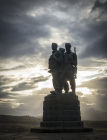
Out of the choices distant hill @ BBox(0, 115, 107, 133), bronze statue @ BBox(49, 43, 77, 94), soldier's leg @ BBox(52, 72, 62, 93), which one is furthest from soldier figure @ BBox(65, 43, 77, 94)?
distant hill @ BBox(0, 115, 107, 133)

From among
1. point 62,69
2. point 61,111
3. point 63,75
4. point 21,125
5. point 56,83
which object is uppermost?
point 62,69

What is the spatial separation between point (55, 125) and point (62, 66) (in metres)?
3.70

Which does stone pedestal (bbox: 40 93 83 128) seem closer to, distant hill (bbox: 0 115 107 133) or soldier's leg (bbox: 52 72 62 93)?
soldier's leg (bbox: 52 72 62 93)

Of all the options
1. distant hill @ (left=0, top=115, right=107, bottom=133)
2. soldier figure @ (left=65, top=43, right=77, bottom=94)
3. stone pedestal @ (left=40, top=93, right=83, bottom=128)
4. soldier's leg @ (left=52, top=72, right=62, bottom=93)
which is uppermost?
soldier figure @ (left=65, top=43, right=77, bottom=94)

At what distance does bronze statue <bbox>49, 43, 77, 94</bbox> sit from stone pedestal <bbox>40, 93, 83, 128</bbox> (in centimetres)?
82

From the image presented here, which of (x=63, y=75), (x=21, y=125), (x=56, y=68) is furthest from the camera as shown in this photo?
(x=21, y=125)

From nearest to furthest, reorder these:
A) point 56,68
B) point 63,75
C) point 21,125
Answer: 1. point 63,75
2. point 56,68
3. point 21,125

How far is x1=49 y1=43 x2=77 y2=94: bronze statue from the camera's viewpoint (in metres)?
13.1

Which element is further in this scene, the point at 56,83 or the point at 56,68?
the point at 56,68

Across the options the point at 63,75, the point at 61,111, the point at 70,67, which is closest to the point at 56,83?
the point at 63,75

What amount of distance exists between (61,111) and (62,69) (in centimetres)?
267

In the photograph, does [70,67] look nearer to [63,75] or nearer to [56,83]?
[63,75]

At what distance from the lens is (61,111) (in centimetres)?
1202

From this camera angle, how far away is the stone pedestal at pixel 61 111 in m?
11.7
